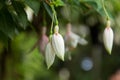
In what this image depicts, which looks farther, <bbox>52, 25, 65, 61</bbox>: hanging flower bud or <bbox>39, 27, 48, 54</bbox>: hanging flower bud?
<bbox>39, 27, 48, 54</bbox>: hanging flower bud

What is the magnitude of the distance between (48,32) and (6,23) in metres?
0.38

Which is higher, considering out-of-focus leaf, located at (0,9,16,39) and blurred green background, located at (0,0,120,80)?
out-of-focus leaf, located at (0,9,16,39)

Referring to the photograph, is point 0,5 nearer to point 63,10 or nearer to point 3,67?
point 63,10

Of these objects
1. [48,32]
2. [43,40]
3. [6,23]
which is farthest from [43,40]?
[6,23]

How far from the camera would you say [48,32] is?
1.34m

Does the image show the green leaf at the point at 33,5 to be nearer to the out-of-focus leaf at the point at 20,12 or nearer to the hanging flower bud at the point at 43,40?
the out-of-focus leaf at the point at 20,12

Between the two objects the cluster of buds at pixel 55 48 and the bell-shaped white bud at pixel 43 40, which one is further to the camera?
the bell-shaped white bud at pixel 43 40

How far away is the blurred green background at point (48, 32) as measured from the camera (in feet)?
3.20

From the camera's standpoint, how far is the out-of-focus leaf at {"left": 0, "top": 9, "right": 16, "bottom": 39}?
96 centimetres

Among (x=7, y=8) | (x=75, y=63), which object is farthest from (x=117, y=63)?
(x=7, y=8)

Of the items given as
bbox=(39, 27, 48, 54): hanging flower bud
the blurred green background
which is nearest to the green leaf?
the blurred green background

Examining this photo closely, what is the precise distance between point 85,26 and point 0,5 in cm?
161

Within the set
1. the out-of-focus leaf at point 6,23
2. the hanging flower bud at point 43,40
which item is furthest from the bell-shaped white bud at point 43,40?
the out-of-focus leaf at point 6,23

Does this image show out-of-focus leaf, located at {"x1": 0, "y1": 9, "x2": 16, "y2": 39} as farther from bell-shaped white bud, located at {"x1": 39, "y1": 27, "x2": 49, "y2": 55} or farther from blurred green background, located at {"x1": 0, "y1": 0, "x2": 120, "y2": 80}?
bell-shaped white bud, located at {"x1": 39, "y1": 27, "x2": 49, "y2": 55}
